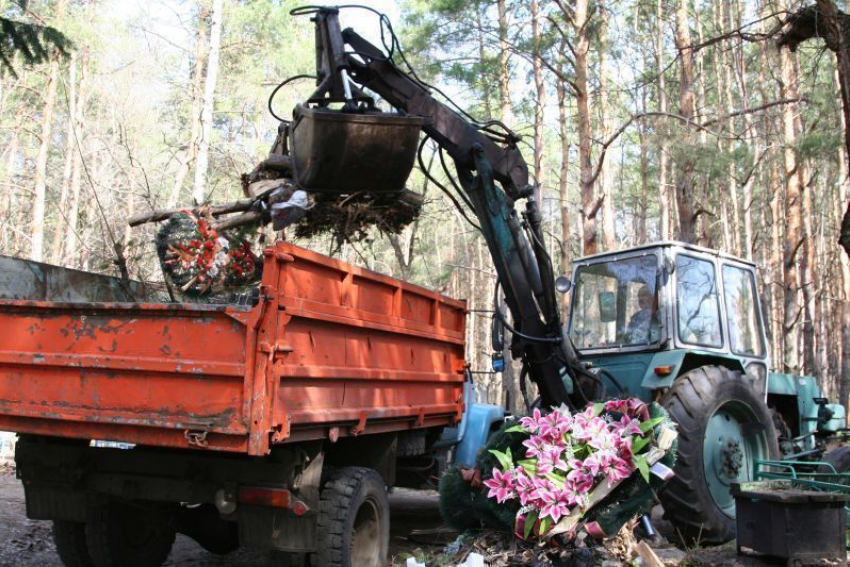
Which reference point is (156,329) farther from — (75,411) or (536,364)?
(536,364)

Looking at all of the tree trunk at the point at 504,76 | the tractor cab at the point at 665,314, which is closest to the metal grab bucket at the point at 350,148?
the tractor cab at the point at 665,314

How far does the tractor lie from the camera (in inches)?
234

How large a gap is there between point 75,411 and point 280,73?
1756 centimetres

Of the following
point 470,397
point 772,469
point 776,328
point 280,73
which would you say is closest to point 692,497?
point 772,469

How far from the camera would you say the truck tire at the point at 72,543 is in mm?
4961

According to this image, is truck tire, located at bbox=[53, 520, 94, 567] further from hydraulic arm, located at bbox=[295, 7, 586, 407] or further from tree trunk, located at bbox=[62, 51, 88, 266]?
tree trunk, located at bbox=[62, 51, 88, 266]

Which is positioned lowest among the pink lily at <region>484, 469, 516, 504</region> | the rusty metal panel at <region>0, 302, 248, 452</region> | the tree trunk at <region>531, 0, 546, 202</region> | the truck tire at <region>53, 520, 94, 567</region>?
the truck tire at <region>53, 520, 94, 567</region>

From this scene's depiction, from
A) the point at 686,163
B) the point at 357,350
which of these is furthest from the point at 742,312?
the point at 686,163

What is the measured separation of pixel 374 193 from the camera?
5.61 metres

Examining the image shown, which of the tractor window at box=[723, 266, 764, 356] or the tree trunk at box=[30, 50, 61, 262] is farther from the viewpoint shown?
the tree trunk at box=[30, 50, 61, 262]

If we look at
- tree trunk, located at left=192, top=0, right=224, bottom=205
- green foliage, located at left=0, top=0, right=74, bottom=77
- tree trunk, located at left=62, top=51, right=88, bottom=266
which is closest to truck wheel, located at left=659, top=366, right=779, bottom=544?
green foliage, located at left=0, top=0, right=74, bottom=77

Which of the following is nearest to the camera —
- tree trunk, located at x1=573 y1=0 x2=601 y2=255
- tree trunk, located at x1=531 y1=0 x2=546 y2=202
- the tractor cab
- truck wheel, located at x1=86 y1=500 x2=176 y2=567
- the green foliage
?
truck wheel, located at x1=86 y1=500 x2=176 y2=567

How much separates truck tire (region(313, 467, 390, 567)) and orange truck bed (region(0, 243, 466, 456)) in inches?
12.1

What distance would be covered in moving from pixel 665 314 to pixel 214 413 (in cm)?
413
